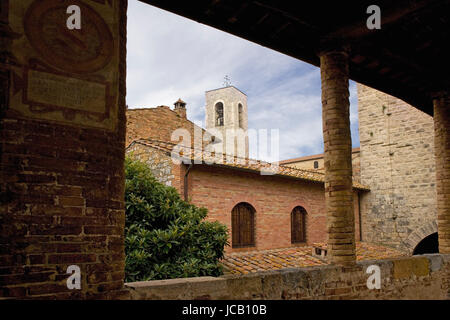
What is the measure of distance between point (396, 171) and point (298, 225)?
4628mm

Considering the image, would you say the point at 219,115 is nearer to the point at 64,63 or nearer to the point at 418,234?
the point at 418,234

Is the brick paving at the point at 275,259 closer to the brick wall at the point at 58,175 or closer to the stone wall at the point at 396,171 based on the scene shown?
the stone wall at the point at 396,171

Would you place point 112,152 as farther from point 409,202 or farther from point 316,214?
point 409,202

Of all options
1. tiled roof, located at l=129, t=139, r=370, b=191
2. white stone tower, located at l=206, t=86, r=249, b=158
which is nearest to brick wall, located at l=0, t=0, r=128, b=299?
tiled roof, located at l=129, t=139, r=370, b=191

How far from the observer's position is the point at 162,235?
24.0 feet

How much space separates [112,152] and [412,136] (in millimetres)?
14205

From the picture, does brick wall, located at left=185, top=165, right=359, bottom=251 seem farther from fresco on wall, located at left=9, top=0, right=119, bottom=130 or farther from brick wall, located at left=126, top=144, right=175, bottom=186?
fresco on wall, located at left=9, top=0, right=119, bottom=130

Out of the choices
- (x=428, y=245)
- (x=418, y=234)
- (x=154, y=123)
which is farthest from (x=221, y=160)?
(x=428, y=245)

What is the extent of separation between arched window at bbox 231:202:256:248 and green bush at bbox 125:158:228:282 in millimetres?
3156

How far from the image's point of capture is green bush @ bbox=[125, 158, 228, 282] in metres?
7.01

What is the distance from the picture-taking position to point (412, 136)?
47.7ft

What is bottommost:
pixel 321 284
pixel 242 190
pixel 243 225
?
pixel 321 284
